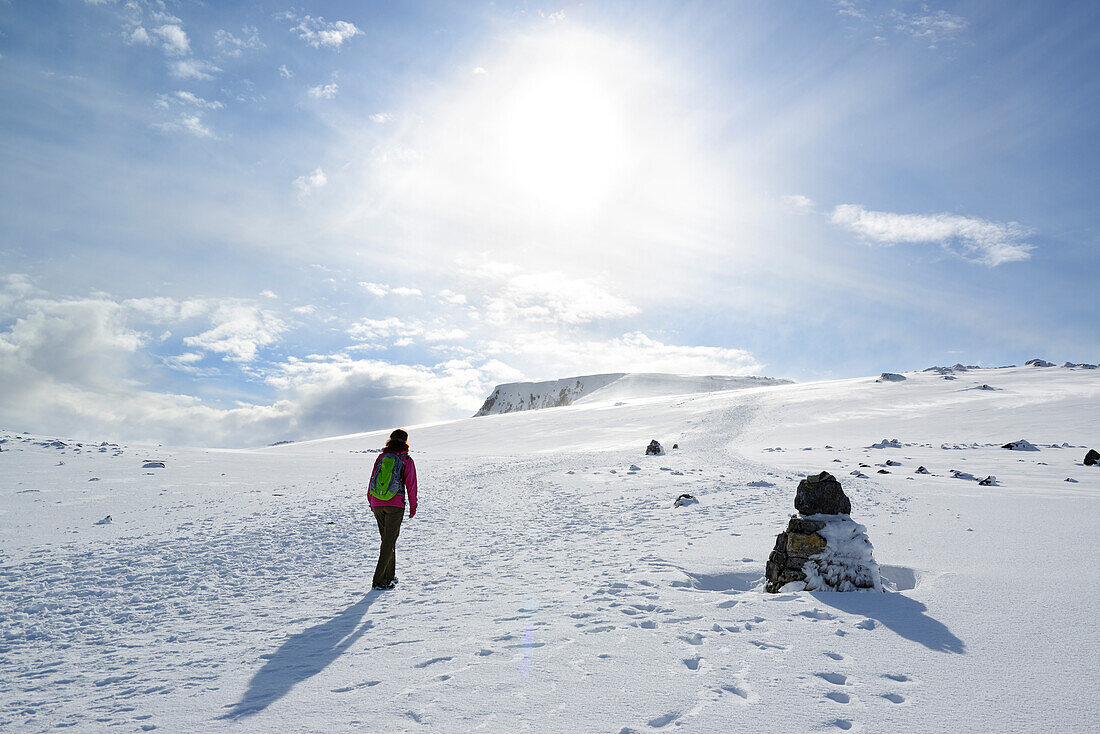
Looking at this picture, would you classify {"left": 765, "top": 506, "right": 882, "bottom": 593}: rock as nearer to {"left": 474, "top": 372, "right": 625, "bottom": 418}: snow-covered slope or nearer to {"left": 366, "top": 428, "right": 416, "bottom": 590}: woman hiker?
{"left": 366, "top": 428, "right": 416, "bottom": 590}: woman hiker

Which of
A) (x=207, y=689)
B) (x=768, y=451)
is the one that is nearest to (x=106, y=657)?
(x=207, y=689)

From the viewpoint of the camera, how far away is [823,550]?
287 inches

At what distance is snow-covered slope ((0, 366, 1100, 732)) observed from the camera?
433 cm

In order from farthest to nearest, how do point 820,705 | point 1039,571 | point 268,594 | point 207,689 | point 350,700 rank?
point 268,594 → point 1039,571 → point 207,689 → point 350,700 → point 820,705

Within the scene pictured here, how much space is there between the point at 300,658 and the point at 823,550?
6748 millimetres

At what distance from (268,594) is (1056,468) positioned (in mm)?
26297

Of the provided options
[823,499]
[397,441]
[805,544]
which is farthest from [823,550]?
[397,441]

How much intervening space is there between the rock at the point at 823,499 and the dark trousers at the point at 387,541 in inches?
245

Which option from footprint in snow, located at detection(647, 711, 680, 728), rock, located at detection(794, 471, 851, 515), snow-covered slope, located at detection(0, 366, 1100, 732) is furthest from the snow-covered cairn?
footprint in snow, located at detection(647, 711, 680, 728)

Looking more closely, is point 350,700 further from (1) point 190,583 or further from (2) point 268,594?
(1) point 190,583

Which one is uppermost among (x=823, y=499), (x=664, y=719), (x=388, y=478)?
(x=388, y=478)

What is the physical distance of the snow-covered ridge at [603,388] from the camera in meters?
121

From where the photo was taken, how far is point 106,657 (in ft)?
19.2

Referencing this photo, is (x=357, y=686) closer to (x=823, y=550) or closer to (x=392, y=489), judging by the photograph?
(x=392, y=489)
